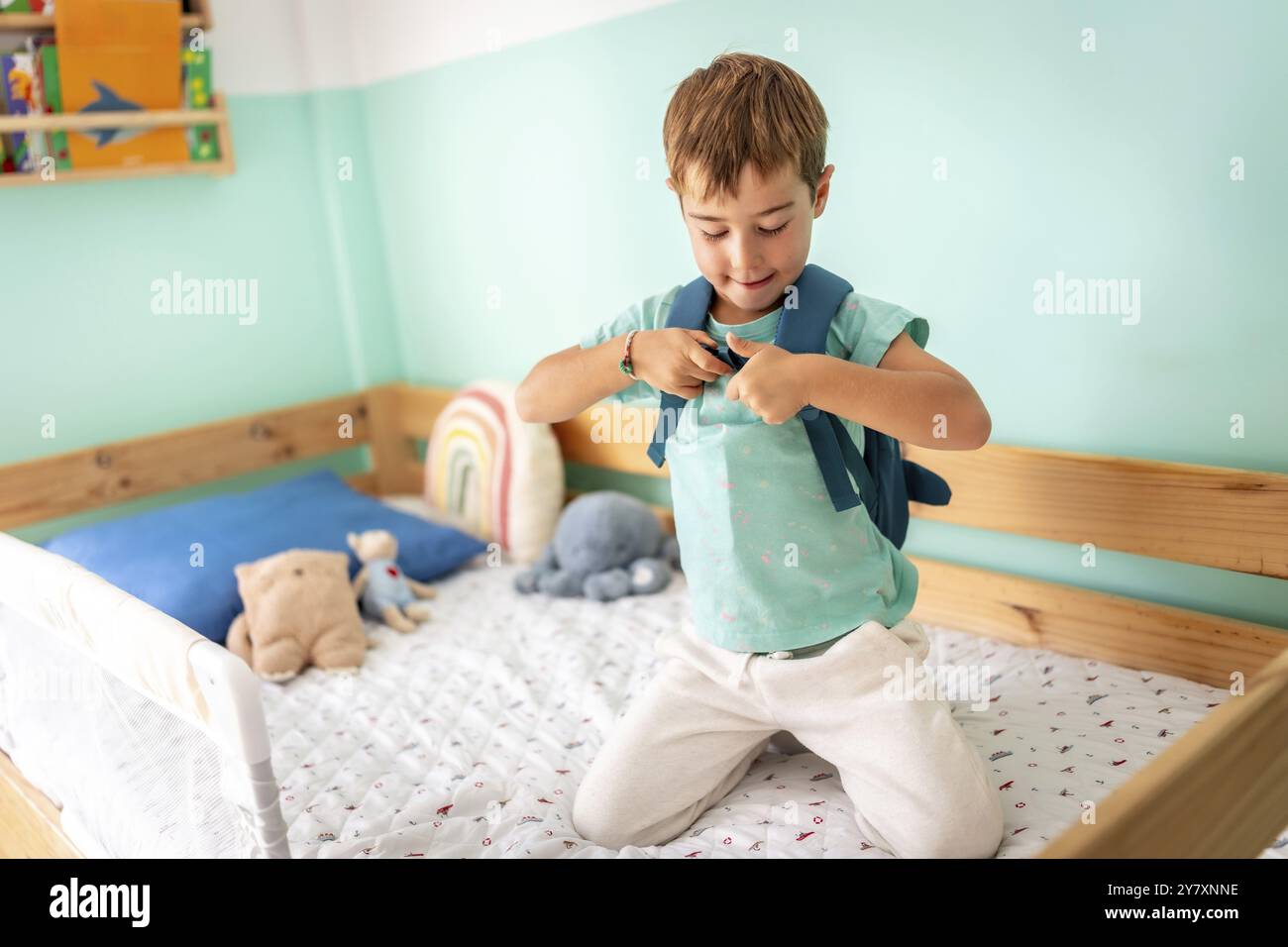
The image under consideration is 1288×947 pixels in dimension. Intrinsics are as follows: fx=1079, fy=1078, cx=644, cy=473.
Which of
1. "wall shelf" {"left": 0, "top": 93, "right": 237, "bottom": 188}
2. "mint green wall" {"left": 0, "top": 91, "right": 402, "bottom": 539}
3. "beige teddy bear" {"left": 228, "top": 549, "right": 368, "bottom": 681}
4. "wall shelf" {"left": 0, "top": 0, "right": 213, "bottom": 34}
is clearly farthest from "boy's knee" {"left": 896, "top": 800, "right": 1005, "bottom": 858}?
"wall shelf" {"left": 0, "top": 0, "right": 213, "bottom": 34}

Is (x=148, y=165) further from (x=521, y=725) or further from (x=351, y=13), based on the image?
(x=521, y=725)

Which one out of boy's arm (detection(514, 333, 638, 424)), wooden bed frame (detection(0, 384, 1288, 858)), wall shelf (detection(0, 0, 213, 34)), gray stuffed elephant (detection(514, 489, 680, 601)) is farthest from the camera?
wall shelf (detection(0, 0, 213, 34))

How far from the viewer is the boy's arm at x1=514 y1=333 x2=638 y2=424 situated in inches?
47.6

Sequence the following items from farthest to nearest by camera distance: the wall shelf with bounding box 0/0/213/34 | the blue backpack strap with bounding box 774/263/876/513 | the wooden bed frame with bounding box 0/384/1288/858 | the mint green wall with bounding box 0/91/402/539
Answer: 1. the mint green wall with bounding box 0/91/402/539
2. the wall shelf with bounding box 0/0/213/34
3. the blue backpack strap with bounding box 774/263/876/513
4. the wooden bed frame with bounding box 0/384/1288/858

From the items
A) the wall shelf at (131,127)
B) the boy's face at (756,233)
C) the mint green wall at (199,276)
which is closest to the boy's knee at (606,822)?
the boy's face at (756,233)

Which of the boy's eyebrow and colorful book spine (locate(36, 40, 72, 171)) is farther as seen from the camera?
colorful book spine (locate(36, 40, 72, 171))

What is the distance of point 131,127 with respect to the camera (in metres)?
2.20

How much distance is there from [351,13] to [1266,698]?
233cm

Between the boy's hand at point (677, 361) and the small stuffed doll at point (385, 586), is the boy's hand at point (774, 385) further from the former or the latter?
the small stuffed doll at point (385, 586)

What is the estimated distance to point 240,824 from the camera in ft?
3.48

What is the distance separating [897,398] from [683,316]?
27cm

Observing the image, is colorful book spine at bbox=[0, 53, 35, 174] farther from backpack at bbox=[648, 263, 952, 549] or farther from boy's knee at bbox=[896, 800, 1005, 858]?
boy's knee at bbox=[896, 800, 1005, 858]

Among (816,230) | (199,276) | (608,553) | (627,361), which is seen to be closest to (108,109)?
(199,276)

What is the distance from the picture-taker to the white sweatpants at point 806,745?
1068 mm
